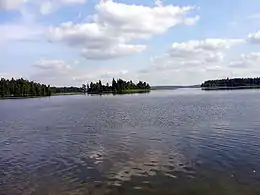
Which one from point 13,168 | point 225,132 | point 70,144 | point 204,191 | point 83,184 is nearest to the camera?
point 204,191

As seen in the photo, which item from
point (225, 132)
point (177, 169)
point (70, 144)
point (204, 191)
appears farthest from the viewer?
point (225, 132)

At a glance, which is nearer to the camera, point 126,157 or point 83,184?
point 83,184

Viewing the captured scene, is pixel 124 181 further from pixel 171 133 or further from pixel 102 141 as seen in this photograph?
pixel 171 133

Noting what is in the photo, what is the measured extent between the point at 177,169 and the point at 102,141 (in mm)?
11564

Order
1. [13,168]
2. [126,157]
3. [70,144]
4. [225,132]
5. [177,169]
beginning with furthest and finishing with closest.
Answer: [225,132], [70,144], [126,157], [13,168], [177,169]

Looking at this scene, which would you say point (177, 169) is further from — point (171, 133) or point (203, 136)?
point (171, 133)

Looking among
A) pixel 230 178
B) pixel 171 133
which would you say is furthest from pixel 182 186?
pixel 171 133

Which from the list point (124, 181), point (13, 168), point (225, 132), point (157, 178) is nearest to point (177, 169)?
point (157, 178)

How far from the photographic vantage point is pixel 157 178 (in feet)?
58.2

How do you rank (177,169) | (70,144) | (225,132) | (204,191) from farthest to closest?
(225,132) < (70,144) < (177,169) < (204,191)

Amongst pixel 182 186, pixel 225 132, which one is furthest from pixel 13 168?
pixel 225 132

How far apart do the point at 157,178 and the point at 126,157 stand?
17.7 feet

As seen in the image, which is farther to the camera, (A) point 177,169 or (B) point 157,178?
(A) point 177,169

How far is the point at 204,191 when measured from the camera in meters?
15.6
